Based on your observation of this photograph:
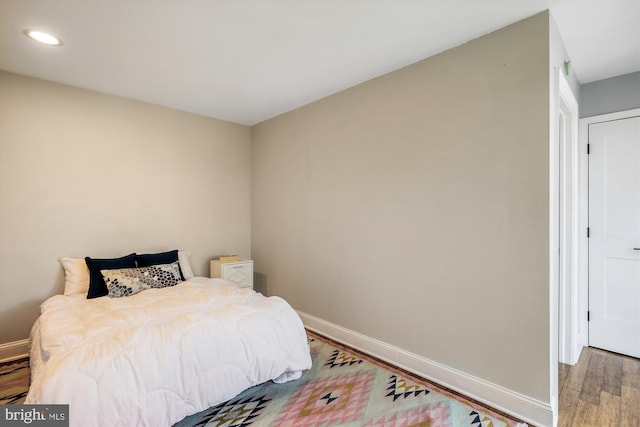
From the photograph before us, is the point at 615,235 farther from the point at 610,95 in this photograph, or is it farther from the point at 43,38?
the point at 43,38

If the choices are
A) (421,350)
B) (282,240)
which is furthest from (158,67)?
(421,350)

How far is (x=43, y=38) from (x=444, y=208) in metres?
3.07

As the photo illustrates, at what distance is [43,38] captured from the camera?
213 cm

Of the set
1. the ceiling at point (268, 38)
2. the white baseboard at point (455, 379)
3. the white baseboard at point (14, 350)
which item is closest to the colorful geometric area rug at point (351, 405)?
the white baseboard at point (455, 379)

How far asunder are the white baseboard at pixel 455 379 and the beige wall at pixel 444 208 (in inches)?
2.0

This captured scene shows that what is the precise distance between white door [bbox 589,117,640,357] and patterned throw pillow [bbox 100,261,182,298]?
395cm

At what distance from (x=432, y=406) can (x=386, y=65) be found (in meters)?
2.50

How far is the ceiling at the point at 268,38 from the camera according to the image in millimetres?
1801

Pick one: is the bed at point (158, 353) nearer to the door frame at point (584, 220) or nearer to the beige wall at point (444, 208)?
the beige wall at point (444, 208)

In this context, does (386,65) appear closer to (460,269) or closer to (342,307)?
(460,269)

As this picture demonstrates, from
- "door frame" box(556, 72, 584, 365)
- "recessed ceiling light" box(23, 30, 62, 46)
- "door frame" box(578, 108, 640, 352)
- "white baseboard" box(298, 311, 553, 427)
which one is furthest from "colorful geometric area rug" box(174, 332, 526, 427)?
"recessed ceiling light" box(23, 30, 62, 46)

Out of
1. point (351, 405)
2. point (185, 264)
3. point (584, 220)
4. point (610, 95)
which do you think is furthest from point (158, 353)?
point (610, 95)

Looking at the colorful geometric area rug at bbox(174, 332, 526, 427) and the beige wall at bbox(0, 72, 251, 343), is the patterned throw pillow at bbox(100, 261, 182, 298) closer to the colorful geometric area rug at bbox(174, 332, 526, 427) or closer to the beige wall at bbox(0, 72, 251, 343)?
the beige wall at bbox(0, 72, 251, 343)

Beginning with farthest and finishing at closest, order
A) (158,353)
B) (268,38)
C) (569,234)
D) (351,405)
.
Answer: (569,234)
(268,38)
(351,405)
(158,353)
